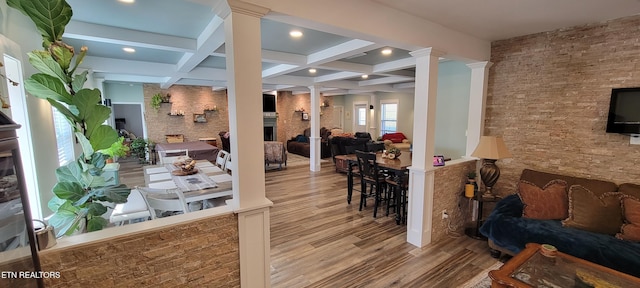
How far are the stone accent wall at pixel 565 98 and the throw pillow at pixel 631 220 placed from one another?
45 cm

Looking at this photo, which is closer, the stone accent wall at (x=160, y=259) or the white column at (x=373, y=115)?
the stone accent wall at (x=160, y=259)

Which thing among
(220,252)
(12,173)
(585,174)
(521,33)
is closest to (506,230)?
(585,174)

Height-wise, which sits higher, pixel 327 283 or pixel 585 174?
pixel 585 174

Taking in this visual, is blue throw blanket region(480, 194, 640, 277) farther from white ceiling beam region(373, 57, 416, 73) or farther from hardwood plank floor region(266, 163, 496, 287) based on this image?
white ceiling beam region(373, 57, 416, 73)

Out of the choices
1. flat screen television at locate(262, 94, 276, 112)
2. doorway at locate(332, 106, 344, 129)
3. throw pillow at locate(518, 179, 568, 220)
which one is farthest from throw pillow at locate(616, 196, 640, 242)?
doorway at locate(332, 106, 344, 129)

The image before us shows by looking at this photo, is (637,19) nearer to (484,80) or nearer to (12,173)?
(484,80)

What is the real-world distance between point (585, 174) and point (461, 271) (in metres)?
1.91

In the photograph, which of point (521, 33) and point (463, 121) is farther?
point (463, 121)

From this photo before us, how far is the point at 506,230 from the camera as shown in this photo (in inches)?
110

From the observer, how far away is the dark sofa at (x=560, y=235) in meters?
2.20

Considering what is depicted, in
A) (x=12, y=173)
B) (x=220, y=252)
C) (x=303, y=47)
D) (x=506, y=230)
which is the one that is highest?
(x=303, y=47)

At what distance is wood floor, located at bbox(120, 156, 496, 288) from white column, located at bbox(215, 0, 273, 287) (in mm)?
797

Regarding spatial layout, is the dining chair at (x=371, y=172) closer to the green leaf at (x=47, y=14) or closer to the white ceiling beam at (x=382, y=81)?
the green leaf at (x=47, y=14)

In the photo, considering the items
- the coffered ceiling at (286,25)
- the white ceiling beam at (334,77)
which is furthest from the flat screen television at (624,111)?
the white ceiling beam at (334,77)
